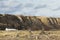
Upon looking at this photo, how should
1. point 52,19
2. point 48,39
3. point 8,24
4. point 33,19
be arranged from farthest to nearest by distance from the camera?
point 52,19, point 33,19, point 8,24, point 48,39

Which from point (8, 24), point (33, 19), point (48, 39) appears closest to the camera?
point (48, 39)

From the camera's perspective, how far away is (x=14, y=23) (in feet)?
165

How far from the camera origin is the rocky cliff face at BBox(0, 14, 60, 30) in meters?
48.8

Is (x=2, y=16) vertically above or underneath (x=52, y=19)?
above

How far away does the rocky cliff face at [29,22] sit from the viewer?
4876 centimetres

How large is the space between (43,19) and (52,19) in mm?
4196

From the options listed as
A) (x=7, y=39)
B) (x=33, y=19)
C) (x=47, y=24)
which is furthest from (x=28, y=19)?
(x=7, y=39)

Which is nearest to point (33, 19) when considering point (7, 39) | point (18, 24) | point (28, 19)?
point (28, 19)

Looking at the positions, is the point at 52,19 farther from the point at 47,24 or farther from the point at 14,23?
the point at 14,23

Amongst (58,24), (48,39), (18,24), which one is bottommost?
(58,24)

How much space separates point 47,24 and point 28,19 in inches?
202

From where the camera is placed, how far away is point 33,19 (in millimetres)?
54688

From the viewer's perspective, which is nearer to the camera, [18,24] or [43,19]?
[18,24]

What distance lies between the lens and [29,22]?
5378 cm
